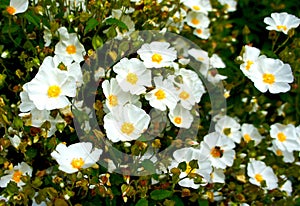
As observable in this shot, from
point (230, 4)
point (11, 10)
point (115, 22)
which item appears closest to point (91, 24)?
point (115, 22)

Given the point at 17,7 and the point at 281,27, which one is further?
the point at 281,27

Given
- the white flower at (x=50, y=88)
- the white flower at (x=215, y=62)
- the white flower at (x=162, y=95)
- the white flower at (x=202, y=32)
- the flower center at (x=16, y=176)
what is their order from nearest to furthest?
the white flower at (x=50, y=88) → the white flower at (x=162, y=95) → the flower center at (x=16, y=176) → the white flower at (x=215, y=62) → the white flower at (x=202, y=32)

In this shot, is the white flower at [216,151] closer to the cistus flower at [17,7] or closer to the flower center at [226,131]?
the flower center at [226,131]

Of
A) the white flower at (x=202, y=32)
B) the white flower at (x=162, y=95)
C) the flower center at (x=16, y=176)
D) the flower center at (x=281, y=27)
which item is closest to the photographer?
the white flower at (x=162, y=95)

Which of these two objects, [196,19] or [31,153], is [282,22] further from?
[31,153]

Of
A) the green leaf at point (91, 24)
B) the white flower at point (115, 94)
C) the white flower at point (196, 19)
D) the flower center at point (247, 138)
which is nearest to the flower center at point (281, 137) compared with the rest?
the flower center at point (247, 138)

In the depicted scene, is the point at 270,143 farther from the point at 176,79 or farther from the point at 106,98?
the point at 106,98
